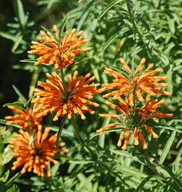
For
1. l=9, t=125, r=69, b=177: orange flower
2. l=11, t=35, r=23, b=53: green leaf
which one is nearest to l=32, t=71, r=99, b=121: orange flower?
l=9, t=125, r=69, b=177: orange flower

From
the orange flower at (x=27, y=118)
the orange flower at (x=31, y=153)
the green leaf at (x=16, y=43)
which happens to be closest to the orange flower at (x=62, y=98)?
the orange flower at (x=27, y=118)

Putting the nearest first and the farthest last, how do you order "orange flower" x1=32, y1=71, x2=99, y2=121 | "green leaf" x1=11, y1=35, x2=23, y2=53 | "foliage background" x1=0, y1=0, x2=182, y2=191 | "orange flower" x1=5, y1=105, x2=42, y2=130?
"orange flower" x1=32, y1=71, x2=99, y2=121, "orange flower" x1=5, y1=105, x2=42, y2=130, "foliage background" x1=0, y1=0, x2=182, y2=191, "green leaf" x1=11, y1=35, x2=23, y2=53

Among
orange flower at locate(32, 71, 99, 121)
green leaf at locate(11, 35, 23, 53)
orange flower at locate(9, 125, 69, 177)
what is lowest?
orange flower at locate(9, 125, 69, 177)

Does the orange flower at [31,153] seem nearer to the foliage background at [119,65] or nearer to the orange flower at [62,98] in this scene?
the foliage background at [119,65]

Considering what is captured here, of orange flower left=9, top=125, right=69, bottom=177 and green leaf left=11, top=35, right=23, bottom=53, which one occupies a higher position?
green leaf left=11, top=35, right=23, bottom=53

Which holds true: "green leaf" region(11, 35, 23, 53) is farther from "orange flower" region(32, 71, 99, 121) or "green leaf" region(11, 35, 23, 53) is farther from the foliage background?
"orange flower" region(32, 71, 99, 121)

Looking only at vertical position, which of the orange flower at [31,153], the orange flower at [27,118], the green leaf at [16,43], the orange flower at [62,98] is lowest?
the orange flower at [31,153]

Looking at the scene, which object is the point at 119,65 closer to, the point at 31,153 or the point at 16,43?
the point at 16,43

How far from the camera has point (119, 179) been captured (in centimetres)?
209

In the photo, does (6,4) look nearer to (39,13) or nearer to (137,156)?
(39,13)

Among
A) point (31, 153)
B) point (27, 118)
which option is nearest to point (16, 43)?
point (27, 118)

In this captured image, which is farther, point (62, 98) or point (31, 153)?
point (31, 153)

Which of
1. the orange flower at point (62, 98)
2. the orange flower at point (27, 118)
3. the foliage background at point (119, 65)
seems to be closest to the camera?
the orange flower at point (62, 98)

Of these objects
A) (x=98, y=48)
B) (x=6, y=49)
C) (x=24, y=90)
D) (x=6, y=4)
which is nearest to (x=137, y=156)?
(x=98, y=48)
